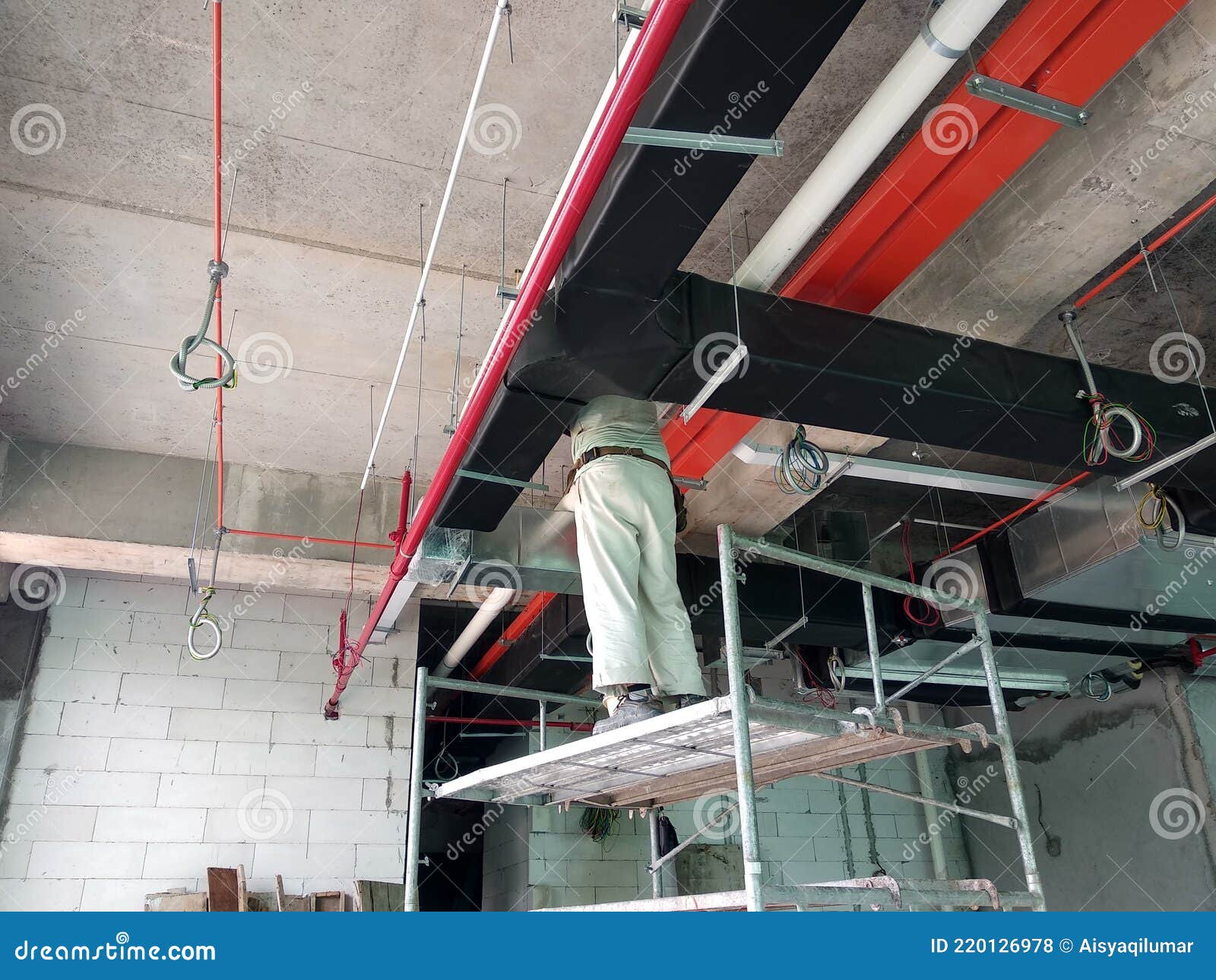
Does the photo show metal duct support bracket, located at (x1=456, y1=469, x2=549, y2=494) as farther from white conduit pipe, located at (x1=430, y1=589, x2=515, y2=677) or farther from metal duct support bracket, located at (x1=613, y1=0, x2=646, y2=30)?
metal duct support bracket, located at (x1=613, y1=0, x2=646, y2=30)

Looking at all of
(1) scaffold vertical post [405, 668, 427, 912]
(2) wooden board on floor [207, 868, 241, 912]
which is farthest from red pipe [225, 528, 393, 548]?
(2) wooden board on floor [207, 868, 241, 912]

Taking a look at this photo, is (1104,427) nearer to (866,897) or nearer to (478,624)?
(866,897)

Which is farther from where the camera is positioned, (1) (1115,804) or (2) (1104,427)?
(1) (1115,804)

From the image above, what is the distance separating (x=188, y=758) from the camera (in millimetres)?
5363

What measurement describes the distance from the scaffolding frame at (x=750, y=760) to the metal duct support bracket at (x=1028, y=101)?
1307 mm

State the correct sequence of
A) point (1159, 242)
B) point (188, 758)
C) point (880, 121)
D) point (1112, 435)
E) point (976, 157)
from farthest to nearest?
1. point (188, 758)
2. point (1112, 435)
3. point (1159, 242)
4. point (976, 157)
5. point (880, 121)

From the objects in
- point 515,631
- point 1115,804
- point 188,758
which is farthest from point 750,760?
point 1115,804

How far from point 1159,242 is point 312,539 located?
13.3ft

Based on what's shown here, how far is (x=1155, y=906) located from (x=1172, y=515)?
11.7 feet

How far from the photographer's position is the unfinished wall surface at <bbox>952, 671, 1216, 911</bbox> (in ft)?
19.1

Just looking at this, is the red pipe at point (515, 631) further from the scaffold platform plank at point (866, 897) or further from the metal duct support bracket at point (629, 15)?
the metal duct support bracket at point (629, 15)

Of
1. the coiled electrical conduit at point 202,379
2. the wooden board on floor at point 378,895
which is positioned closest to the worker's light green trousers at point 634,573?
the coiled electrical conduit at point 202,379

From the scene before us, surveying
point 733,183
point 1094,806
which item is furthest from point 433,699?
point 733,183

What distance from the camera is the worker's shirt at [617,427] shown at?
9.78 ft
